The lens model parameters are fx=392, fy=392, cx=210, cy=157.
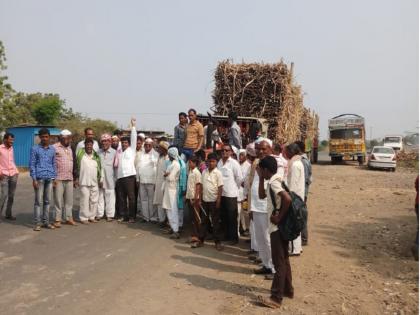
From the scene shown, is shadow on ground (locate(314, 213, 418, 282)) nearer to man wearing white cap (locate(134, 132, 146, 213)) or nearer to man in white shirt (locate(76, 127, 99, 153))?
man wearing white cap (locate(134, 132, 146, 213))

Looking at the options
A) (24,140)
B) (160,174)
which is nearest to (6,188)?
(160,174)

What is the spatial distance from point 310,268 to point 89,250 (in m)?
3.40

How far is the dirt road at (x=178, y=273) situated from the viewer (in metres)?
4.31

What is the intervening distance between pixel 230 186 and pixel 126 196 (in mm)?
2765

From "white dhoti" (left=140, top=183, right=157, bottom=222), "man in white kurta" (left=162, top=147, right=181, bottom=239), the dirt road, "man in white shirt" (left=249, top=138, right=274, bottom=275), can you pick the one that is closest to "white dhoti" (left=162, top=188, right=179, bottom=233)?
"man in white kurta" (left=162, top=147, right=181, bottom=239)

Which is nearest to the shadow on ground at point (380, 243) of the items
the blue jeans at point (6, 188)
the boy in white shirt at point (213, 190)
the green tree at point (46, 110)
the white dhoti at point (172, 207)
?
the boy in white shirt at point (213, 190)

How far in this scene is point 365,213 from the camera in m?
10.1

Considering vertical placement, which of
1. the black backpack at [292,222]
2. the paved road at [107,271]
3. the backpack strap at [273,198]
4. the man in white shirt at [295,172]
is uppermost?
the man in white shirt at [295,172]

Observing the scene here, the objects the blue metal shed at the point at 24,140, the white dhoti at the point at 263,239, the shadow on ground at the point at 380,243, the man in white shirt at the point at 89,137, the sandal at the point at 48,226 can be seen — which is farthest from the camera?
the blue metal shed at the point at 24,140

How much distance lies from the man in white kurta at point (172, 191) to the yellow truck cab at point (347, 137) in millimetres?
20371

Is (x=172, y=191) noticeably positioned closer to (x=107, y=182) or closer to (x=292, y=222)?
(x=107, y=182)

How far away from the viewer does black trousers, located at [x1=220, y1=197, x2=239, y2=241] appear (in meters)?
6.71

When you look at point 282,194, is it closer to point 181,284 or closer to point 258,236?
point 258,236

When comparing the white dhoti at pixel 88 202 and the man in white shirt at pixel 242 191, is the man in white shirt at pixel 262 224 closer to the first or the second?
the man in white shirt at pixel 242 191
